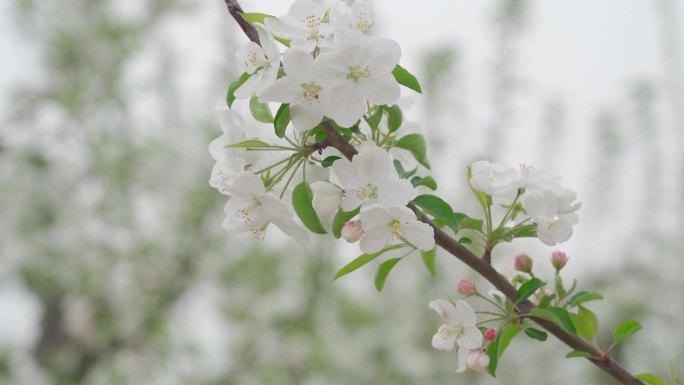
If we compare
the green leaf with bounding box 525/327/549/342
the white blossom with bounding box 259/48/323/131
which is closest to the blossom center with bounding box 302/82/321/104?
the white blossom with bounding box 259/48/323/131

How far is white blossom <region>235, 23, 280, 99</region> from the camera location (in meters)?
0.42

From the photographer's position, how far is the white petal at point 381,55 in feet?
1.33

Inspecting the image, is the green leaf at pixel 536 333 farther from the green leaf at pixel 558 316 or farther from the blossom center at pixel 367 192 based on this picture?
the blossom center at pixel 367 192

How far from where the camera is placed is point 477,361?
445 mm

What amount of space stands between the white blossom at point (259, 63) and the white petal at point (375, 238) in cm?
11

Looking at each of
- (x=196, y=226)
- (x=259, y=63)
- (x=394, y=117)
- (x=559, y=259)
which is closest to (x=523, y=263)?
(x=559, y=259)

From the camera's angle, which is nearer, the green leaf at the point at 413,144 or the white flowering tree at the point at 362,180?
the white flowering tree at the point at 362,180

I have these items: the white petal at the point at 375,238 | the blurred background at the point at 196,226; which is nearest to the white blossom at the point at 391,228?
the white petal at the point at 375,238

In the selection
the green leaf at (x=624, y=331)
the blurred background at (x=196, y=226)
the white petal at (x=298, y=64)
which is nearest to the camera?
the white petal at (x=298, y=64)

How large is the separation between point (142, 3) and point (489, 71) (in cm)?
167

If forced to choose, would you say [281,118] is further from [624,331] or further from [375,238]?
[624,331]

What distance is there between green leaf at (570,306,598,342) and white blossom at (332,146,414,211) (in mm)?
171

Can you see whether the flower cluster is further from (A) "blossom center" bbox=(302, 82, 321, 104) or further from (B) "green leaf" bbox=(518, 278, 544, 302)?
(A) "blossom center" bbox=(302, 82, 321, 104)

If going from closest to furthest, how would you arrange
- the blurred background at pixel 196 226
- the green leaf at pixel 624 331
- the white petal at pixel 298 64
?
the white petal at pixel 298 64 → the green leaf at pixel 624 331 → the blurred background at pixel 196 226
